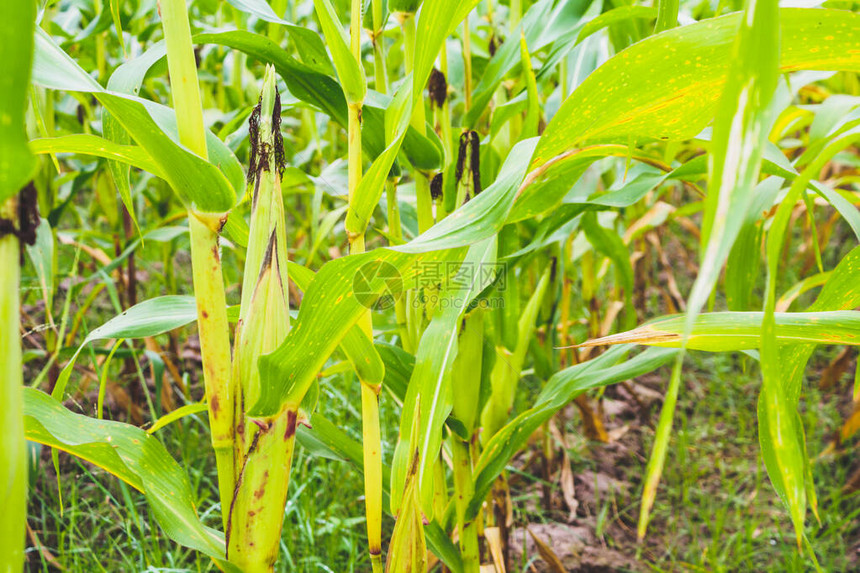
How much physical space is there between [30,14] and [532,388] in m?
1.52

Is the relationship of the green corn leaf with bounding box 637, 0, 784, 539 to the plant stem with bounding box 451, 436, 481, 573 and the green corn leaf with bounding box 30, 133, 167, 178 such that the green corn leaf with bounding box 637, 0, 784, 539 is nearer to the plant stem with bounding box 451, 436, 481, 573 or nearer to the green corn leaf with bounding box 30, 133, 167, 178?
A: the green corn leaf with bounding box 30, 133, 167, 178

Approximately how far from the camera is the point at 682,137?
1.53ft

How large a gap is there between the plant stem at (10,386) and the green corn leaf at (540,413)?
500mm

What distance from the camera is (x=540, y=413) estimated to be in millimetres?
711

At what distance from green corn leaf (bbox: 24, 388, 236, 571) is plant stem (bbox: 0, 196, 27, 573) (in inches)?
8.5

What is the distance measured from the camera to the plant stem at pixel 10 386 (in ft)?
0.89

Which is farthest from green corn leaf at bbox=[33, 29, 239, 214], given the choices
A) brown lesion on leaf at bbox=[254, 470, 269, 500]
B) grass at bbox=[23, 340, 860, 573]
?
grass at bbox=[23, 340, 860, 573]

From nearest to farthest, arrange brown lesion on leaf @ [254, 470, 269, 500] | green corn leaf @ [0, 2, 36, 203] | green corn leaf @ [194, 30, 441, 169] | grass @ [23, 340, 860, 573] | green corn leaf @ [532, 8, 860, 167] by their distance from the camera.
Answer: green corn leaf @ [0, 2, 36, 203], green corn leaf @ [532, 8, 860, 167], brown lesion on leaf @ [254, 470, 269, 500], green corn leaf @ [194, 30, 441, 169], grass @ [23, 340, 860, 573]

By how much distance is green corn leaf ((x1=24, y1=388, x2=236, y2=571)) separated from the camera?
50cm

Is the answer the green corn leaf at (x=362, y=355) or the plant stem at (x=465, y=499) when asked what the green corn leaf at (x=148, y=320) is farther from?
the plant stem at (x=465, y=499)

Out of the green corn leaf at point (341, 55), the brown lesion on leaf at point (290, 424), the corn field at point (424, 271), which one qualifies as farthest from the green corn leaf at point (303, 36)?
the brown lesion on leaf at point (290, 424)

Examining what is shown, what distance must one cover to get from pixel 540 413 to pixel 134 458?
0.43 meters

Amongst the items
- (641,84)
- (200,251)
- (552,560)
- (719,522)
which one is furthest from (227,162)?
(719,522)

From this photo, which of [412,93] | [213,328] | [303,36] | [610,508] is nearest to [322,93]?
[303,36]
